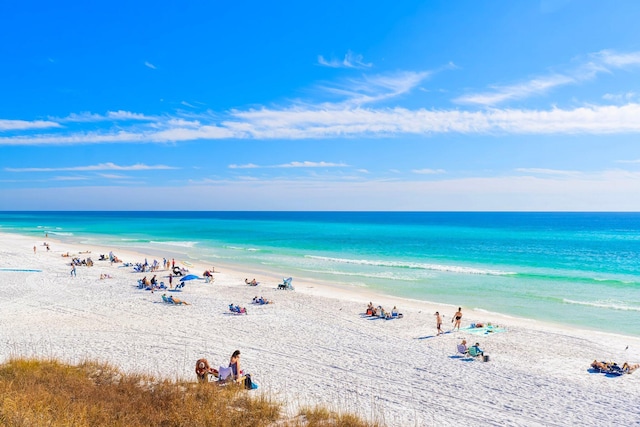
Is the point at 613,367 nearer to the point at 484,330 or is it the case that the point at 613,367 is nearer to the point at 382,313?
the point at 484,330

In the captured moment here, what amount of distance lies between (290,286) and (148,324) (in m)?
10.2

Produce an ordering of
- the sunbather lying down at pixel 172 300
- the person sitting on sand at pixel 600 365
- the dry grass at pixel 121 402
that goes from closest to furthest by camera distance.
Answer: the dry grass at pixel 121 402 < the person sitting on sand at pixel 600 365 < the sunbather lying down at pixel 172 300

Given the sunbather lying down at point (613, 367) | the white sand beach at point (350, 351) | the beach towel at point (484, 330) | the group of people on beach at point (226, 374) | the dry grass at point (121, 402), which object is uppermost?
the dry grass at point (121, 402)

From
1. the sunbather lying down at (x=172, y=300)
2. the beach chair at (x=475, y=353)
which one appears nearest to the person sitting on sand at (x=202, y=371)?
the beach chair at (x=475, y=353)

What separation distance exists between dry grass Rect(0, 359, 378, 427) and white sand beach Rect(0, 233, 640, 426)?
3.64ft

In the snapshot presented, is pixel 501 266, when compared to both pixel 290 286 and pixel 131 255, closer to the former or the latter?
pixel 290 286

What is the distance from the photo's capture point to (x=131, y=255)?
4491 centimetres

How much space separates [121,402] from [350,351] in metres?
8.12

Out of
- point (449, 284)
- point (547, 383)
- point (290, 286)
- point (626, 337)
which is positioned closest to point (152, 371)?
point (547, 383)

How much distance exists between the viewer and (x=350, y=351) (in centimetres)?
1488

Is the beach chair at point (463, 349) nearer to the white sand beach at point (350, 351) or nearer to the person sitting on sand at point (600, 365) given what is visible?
the white sand beach at point (350, 351)

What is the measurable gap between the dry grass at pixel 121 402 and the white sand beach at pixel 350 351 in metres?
1.11

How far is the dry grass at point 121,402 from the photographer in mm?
7246

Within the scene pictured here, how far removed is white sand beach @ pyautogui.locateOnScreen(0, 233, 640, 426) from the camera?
1072 cm
